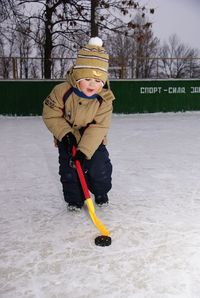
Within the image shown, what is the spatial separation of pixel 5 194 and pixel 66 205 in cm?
65

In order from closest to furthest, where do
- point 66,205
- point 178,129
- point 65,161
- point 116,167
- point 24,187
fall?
point 65,161, point 66,205, point 24,187, point 116,167, point 178,129

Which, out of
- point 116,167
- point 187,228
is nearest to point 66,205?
point 187,228

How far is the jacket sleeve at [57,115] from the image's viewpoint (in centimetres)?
263

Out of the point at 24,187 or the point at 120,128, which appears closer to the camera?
the point at 24,187

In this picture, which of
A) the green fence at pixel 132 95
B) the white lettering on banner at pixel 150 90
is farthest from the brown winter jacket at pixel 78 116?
the white lettering on banner at pixel 150 90

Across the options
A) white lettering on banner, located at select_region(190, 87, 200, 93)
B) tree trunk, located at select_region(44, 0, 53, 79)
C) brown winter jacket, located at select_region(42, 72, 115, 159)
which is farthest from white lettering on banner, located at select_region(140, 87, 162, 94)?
brown winter jacket, located at select_region(42, 72, 115, 159)

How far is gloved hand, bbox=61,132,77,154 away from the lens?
104 inches

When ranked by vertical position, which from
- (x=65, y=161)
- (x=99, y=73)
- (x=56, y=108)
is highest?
(x=99, y=73)

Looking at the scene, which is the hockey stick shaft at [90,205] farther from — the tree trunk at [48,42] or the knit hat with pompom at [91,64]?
the tree trunk at [48,42]

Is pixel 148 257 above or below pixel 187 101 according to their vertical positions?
below

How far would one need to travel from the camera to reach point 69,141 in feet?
8.74

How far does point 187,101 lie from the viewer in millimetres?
12289

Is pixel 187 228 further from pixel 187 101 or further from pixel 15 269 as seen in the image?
pixel 187 101

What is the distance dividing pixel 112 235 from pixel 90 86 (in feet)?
3.19
